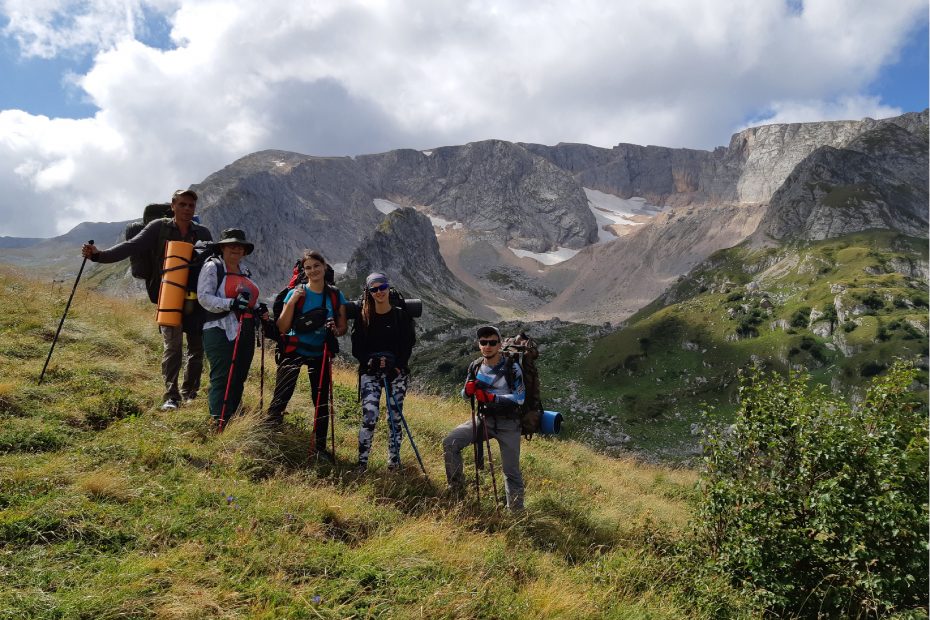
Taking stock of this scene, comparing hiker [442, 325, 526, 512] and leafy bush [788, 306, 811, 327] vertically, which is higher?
leafy bush [788, 306, 811, 327]

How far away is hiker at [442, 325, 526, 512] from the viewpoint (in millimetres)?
7043

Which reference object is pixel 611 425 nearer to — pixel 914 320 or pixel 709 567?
pixel 914 320

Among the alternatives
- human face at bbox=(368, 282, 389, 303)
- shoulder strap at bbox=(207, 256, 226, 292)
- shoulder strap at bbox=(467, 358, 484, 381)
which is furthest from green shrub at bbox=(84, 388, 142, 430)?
shoulder strap at bbox=(467, 358, 484, 381)

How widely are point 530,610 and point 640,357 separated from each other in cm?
7958

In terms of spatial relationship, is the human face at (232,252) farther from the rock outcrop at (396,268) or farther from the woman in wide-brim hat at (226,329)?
the rock outcrop at (396,268)

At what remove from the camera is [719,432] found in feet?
21.5

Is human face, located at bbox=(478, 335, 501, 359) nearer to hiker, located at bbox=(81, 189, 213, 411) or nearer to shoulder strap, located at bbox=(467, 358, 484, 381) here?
shoulder strap, located at bbox=(467, 358, 484, 381)

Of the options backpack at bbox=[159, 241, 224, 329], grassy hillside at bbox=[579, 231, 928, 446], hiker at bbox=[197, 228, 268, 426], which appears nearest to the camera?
hiker at bbox=[197, 228, 268, 426]

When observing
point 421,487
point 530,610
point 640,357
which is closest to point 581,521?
point 421,487

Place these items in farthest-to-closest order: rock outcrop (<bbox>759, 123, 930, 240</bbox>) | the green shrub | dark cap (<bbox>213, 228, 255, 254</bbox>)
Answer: rock outcrop (<bbox>759, 123, 930, 240</bbox>)
dark cap (<bbox>213, 228, 255, 254</bbox>)
the green shrub

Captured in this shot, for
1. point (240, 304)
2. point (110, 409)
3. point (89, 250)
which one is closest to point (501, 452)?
point (240, 304)

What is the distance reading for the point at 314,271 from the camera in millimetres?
7180

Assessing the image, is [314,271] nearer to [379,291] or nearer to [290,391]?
[379,291]

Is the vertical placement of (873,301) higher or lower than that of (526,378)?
higher
